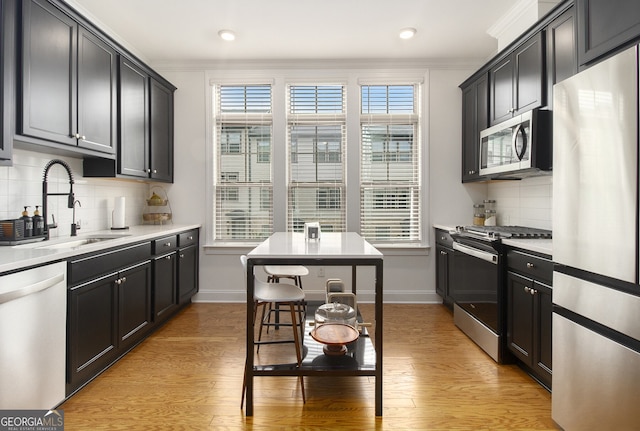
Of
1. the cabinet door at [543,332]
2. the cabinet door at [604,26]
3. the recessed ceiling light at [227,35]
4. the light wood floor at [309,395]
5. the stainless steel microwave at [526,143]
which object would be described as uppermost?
the recessed ceiling light at [227,35]

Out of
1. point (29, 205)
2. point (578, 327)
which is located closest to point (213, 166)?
point (29, 205)

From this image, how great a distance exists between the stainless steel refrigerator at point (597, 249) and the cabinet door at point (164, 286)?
291cm

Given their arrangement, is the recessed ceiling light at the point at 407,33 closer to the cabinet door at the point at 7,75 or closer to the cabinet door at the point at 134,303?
the cabinet door at the point at 7,75

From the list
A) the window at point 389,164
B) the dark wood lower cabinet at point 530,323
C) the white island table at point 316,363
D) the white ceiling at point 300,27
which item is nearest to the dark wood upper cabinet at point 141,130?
the white ceiling at point 300,27

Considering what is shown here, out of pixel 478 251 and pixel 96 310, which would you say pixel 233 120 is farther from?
pixel 478 251

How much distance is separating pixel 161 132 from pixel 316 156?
173 cm

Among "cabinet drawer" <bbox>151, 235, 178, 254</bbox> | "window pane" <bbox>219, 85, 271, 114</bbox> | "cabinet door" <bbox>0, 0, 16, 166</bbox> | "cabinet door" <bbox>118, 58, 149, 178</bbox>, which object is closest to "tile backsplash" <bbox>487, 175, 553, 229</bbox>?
"window pane" <bbox>219, 85, 271, 114</bbox>

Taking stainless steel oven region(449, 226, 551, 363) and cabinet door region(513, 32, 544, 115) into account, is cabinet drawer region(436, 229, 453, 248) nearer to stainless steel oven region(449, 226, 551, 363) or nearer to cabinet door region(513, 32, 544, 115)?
stainless steel oven region(449, 226, 551, 363)

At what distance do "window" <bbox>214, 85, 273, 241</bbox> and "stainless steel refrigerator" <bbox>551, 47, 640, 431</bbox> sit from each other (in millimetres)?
3142

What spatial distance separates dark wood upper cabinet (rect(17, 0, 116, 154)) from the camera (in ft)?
6.88

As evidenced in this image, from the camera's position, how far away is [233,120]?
4.31m

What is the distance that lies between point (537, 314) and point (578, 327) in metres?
0.65

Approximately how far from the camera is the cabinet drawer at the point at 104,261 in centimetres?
209

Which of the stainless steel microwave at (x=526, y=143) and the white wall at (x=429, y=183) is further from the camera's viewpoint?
the white wall at (x=429, y=183)
